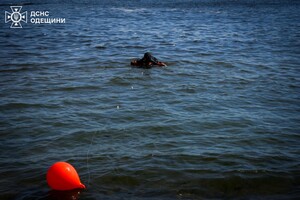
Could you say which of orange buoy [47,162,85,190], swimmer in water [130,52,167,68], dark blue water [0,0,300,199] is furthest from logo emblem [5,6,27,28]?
orange buoy [47,162,85,190]

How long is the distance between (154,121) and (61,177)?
14.4 feet

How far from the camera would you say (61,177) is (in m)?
6.30

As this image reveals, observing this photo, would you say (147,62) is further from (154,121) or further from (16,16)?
(16,16)

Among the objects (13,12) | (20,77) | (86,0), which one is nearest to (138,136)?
(20,77)

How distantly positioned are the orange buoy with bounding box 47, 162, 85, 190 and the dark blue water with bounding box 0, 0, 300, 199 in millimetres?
359

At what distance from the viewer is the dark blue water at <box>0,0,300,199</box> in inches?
284

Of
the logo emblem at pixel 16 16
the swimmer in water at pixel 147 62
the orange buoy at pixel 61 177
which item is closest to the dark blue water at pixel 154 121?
the orange buoy at pixel 61 177

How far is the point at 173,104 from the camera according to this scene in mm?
11578

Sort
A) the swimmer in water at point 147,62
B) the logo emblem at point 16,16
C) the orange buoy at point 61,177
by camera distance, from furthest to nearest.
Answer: the logo emblem at point 16,16 → the swimmer in water at point 147,62 → the orange buoy at point 61,177

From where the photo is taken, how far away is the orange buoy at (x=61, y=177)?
6293 mm

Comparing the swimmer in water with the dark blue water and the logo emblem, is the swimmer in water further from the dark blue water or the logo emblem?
the logo emblem

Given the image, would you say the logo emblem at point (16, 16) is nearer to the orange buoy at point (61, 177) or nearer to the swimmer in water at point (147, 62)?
the swimmer in water at point (147, 62)

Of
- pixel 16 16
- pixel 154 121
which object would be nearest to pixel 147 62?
pixel 154 121

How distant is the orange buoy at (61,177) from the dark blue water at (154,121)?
36cm
